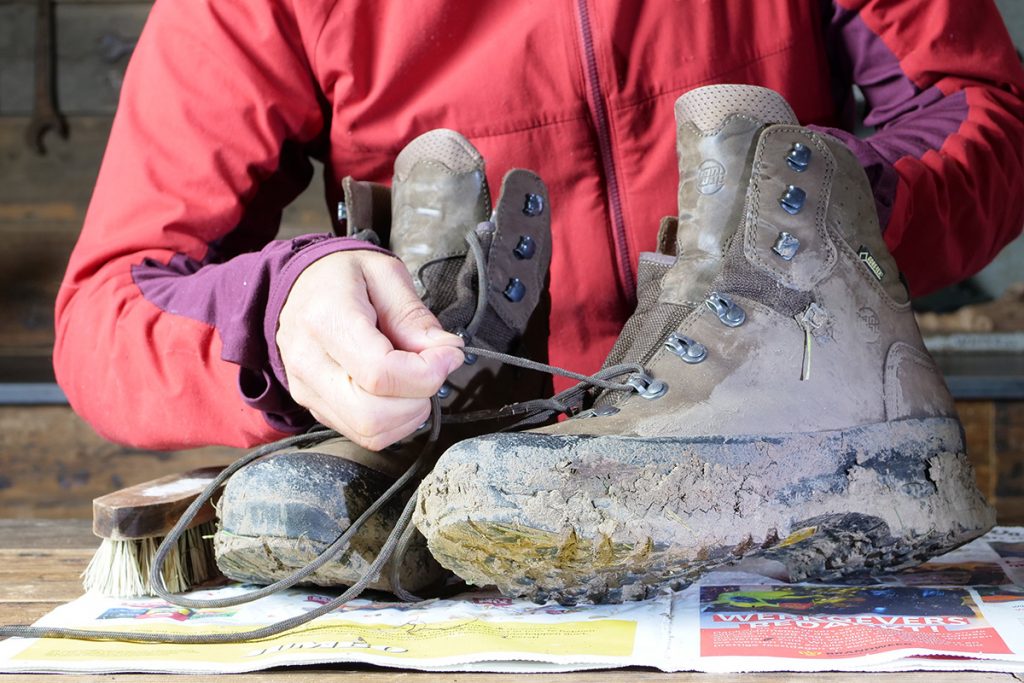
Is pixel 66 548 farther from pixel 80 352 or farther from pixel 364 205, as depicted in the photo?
pixel 364 205

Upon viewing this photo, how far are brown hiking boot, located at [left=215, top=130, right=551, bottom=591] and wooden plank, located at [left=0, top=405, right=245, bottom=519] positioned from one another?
1497mm

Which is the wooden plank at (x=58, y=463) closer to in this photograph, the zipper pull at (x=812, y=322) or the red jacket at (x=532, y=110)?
the red jacket at (x=532, y=110)

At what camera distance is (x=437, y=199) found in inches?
35.9

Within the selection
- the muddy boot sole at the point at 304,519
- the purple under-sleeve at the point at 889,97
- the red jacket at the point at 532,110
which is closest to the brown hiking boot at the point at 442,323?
the muddy boot sole at the point at 304,519

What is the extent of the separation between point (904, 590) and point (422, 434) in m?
0.35

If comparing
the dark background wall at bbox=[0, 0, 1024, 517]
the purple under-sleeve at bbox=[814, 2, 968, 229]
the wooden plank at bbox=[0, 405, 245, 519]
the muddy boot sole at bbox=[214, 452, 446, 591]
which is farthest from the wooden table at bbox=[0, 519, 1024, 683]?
the dark background wall at bbox=[0, 0, 1024, 517]

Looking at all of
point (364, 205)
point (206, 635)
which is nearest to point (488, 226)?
point (364, 205)

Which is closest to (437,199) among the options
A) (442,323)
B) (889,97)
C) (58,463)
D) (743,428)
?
(442,323)

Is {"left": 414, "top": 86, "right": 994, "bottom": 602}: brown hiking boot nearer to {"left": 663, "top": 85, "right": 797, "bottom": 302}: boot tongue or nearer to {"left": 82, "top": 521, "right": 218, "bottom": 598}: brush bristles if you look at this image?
{"left": 663, "top": 85, "right": 797, "bottom": 302}: boot tongue

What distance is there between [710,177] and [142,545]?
1.70ft

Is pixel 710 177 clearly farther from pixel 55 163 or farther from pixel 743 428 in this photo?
pixel 55 163

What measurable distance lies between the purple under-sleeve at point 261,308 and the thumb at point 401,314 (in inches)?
1.5

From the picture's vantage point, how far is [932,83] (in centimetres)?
117

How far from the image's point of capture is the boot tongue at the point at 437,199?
2.95ft
